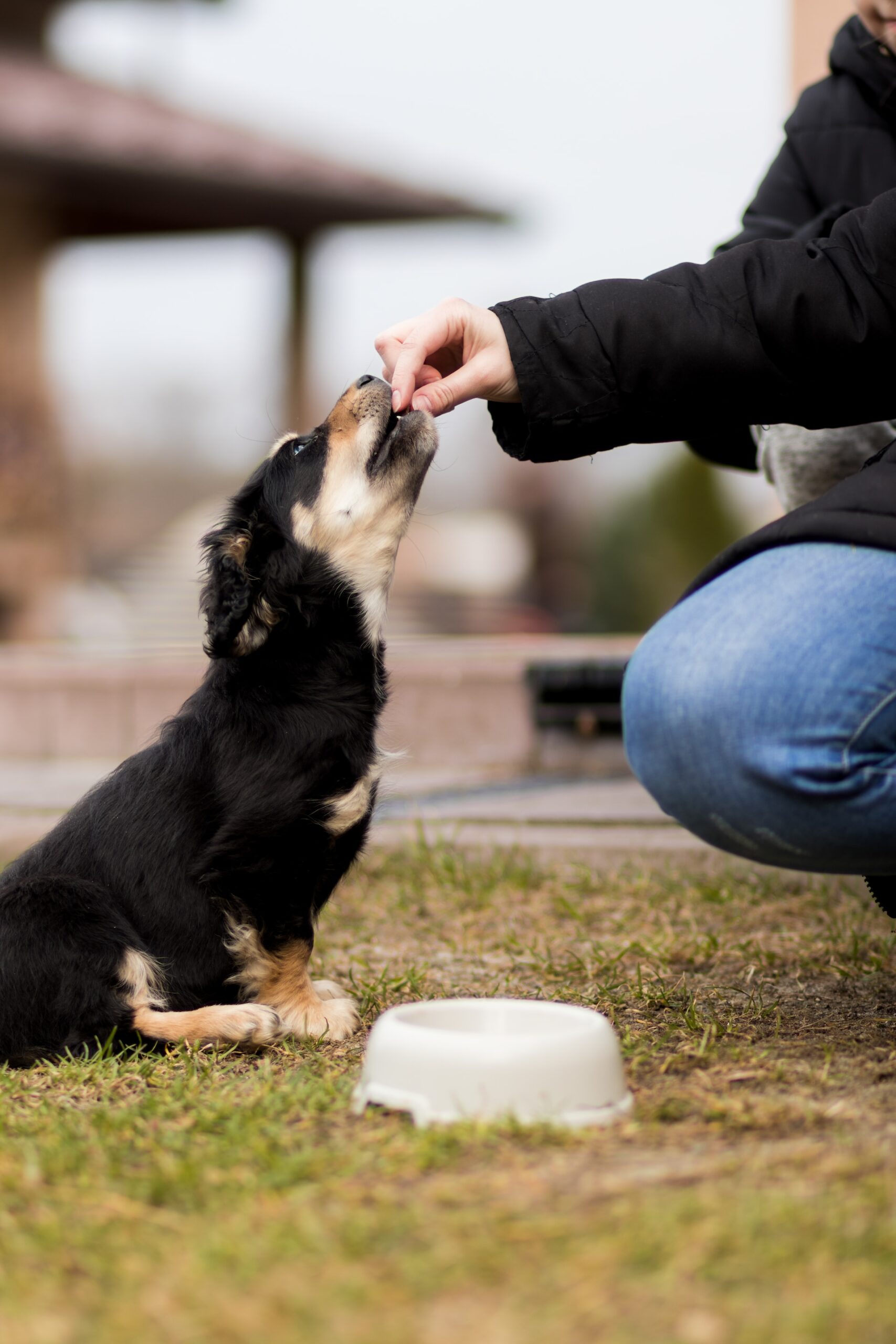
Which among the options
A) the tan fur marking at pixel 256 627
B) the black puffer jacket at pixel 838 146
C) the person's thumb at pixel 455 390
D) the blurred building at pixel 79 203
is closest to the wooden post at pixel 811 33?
the black puffer jacket at pixel 838 146

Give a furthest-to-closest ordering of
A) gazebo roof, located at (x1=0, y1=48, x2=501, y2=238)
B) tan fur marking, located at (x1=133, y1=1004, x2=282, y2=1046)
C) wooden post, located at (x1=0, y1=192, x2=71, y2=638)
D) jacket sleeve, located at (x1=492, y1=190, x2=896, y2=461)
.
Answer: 1. wooden post, located at (x1=0, y1=192, x2=71, y2=638)
2. gazebo roof, located at (x1=0, y1=48, x2=501, y2=238)
3. tan fur marking, located at (x1=133, y1=1004, x2=282, y2=1046)
4. jacket sleeve, located at (x1=492, y1=190, x2=896, y2=461)

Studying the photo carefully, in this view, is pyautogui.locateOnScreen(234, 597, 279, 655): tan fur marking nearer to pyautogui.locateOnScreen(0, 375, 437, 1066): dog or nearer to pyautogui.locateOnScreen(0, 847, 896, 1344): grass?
pyautogui.locateOnScreen(0, 375, 437, 1066): dog

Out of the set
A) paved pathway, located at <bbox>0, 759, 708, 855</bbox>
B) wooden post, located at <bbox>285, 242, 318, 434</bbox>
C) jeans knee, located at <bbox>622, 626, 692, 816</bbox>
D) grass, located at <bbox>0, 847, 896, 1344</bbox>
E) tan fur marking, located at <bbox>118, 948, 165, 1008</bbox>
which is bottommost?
paved pathway, located at <bbox>0, 759, 708, 855</bbox>

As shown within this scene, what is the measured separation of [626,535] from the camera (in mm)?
14938

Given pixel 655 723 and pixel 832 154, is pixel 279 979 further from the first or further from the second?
pixel 832 154

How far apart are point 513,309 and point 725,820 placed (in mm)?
858

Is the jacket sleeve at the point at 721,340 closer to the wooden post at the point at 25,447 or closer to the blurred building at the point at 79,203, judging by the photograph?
the blurred building at the point at 79,203

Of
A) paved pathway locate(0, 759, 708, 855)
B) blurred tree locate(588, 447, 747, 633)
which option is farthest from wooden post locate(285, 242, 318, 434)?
paved pathway locate(0, 759, 708, 855)

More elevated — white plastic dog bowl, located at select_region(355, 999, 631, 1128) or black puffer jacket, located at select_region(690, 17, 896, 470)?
black puffer jacket, located at select_region(690, 17, 896, 470)

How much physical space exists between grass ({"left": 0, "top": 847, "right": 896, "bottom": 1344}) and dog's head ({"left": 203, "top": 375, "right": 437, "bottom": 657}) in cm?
84

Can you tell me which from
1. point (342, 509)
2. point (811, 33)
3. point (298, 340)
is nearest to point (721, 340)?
point (342, 509)

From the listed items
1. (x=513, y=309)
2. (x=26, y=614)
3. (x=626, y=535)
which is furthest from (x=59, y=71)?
(x=513, y=309)

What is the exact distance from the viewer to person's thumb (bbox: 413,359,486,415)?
218 centimetres

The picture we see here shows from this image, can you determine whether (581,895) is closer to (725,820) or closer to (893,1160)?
(725,820)
